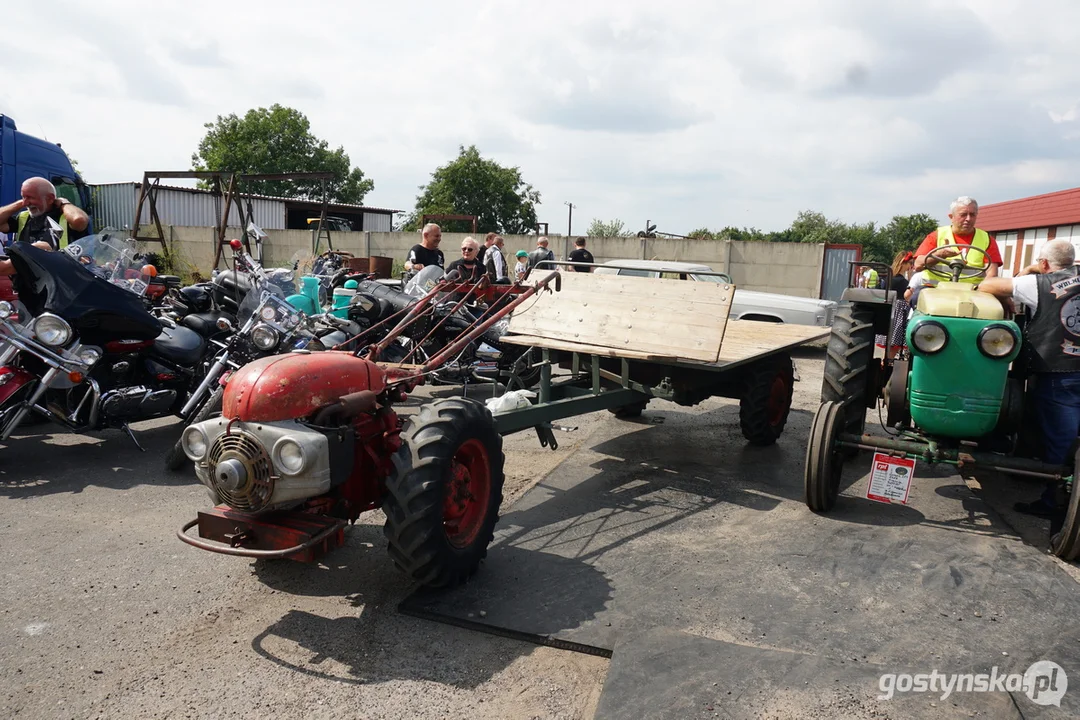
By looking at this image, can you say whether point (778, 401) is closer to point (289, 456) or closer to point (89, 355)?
point (289, 456)

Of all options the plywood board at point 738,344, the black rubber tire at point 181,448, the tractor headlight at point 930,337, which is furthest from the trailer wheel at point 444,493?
the tractor headlight at point 930,337

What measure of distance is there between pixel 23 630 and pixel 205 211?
2716cm

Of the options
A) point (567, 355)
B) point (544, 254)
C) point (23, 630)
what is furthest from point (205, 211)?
point (23, 630)

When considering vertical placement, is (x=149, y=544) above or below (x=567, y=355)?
below

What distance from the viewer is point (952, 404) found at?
4.43 metres

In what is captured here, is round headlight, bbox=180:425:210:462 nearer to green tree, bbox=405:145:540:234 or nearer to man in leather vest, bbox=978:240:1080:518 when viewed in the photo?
man in leather vest, bbox=978:240:1080:518

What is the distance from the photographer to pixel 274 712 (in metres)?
2.70

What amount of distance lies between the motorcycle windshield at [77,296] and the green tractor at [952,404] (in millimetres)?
5027

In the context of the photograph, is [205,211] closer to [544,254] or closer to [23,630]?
[544,254]

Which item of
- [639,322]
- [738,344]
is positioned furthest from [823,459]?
[738,344]

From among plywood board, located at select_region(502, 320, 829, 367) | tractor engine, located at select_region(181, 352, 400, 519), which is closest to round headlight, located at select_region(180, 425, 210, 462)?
tractor engine, located at select_region(181, 352, 400, 519)

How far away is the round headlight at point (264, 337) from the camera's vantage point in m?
5.88

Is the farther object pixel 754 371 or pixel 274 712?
pixel 754 371

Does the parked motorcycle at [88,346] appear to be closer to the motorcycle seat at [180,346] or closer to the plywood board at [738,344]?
the motorcycle seat at [180,346]
